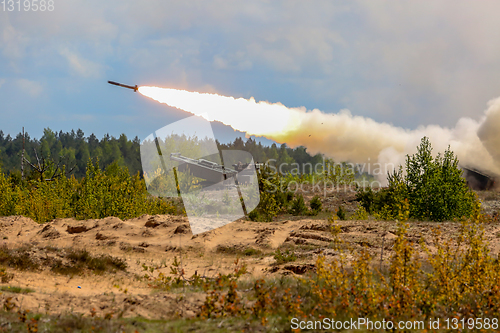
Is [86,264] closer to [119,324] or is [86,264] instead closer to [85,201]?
[119,324]

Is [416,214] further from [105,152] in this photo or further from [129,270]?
[105,152]

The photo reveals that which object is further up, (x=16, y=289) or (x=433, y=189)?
(x=433, y=189)

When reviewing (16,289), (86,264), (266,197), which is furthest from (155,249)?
(266,197)

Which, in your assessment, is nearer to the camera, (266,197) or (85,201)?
(85,201)

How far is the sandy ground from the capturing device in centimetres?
677

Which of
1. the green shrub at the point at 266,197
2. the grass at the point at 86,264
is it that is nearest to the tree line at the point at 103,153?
the green shrub at the point at 266,197

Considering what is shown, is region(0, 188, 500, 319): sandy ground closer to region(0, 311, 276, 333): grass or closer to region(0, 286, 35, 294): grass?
region(0, 286, 35, 294): grass

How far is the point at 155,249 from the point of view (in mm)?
13641

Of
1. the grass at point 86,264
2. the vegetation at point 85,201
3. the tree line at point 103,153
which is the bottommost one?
the grass at point 86,264

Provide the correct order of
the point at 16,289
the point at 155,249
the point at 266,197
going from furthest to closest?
the point at 266,197 → the point at 155,249 → the point at 16,289

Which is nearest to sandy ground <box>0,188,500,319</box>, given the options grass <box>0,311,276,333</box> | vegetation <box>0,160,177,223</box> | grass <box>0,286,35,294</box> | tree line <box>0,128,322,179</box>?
grass <box>0,286,35,294</box>

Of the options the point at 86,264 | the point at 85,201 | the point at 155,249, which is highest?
the point at 85,201

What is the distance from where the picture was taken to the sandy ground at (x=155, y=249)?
6.77 metres

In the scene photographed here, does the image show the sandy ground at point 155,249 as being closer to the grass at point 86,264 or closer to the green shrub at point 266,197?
the grass at point 86,264
